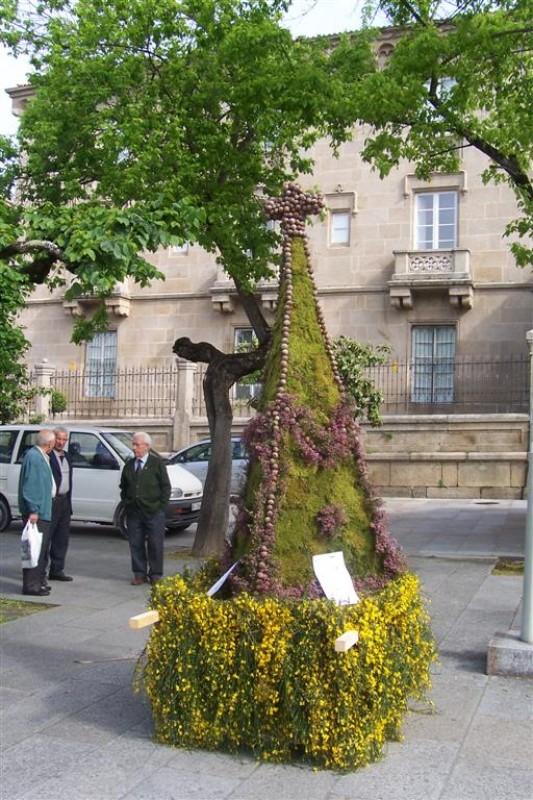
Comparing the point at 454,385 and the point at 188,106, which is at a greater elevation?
the point at 188,106

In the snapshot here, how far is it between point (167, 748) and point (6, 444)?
35.8 ft

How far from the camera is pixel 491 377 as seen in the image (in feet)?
74.4

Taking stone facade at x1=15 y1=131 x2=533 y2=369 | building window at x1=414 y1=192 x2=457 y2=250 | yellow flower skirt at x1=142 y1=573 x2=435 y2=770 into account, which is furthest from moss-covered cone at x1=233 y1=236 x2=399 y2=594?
building window at x1=414 y1=192 x2=457 y2=250

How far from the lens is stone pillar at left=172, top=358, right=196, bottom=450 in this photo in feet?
72.9

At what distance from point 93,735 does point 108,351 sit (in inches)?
940

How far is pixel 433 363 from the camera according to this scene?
22.9 meters

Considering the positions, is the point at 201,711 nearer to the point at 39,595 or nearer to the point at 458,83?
the point at 39,595

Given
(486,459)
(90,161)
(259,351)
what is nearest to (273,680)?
(259,351)

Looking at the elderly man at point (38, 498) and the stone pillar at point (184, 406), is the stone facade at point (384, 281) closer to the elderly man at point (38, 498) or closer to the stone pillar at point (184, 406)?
the stone pillar at point (184, 406)

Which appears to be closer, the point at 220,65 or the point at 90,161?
the point at 220,65

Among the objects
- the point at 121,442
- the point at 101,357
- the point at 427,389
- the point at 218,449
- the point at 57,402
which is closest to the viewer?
the point at 218,449

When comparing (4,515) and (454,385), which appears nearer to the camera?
(4,515)

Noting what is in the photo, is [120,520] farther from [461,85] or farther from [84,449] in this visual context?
[461,85]

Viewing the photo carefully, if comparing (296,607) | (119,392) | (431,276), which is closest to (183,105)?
(296,607)
